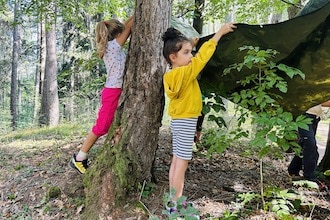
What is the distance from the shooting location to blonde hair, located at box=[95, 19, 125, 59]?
3.18 metres

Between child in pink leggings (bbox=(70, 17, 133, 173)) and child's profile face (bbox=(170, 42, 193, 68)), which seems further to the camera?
child in pink leggings (bbox=(70, 17, 133, 173))

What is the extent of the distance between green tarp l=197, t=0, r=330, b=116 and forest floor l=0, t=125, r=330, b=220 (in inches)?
36.4

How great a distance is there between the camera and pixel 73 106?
1398 cm

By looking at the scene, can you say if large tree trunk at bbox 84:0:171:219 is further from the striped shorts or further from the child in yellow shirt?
the striped shorts

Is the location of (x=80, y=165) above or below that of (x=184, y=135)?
below

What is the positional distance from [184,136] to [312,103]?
1383 mm

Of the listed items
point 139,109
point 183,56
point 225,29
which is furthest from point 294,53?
point 139,109

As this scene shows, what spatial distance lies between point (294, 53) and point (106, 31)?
171 cm

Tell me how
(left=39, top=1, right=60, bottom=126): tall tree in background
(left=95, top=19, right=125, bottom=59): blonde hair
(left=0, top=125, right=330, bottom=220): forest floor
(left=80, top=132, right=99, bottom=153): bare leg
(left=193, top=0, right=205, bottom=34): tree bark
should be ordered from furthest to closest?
(left=39, top=1, right=60, bottom=126): tall tree in background, (left=193, top=0, right=205, bottom=34): tree bark, (left=80, top=132, right=99, bottom=153): bare leg, (left=95, top=19, right=125, bottom=59): blonde hair, (left=0, top=125, right=330, bottom=220): forest floor

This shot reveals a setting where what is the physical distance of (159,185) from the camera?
3.12 m

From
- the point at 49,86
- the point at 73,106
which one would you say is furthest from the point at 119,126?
the point at 73,106

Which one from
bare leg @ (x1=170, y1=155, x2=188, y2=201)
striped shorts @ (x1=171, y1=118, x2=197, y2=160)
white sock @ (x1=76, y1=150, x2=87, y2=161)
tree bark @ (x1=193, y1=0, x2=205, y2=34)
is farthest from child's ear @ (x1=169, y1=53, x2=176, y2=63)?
tree bark @ (x1=193, y1=0, x2=205, y2=34)

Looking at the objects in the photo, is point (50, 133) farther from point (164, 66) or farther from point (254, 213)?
point (254, 213)

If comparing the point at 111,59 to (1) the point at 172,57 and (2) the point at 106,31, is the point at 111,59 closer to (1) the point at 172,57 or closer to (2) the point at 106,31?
(2) the point at 106,31
